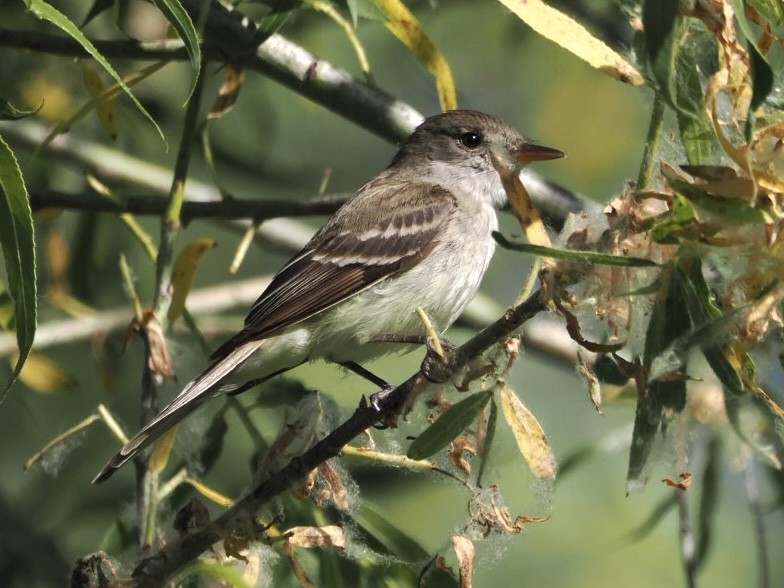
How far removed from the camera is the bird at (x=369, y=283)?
3.48 meters

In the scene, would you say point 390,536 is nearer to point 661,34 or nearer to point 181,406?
point 181,406

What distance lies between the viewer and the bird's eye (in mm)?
4352

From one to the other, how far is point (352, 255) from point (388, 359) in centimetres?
181

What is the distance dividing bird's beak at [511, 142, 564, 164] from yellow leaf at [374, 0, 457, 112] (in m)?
0.50

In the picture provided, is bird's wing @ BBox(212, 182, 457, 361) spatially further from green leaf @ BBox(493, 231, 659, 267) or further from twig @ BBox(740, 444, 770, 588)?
green leaf @ BBox(493, 231, 659, 267)

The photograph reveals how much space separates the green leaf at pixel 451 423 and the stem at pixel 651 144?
51 centimetres

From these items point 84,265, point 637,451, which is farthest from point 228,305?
point 637,451

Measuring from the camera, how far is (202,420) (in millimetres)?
3395

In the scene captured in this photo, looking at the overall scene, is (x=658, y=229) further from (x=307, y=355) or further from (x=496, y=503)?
(x=307, y=355)

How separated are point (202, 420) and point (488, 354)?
1.42 meters

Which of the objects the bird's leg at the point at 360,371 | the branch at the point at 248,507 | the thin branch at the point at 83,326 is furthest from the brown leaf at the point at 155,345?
the thin branch at the point at 83,326

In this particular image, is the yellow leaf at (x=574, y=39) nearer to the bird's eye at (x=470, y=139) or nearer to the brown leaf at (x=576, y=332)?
the brown leaf at (x=576, y=332)

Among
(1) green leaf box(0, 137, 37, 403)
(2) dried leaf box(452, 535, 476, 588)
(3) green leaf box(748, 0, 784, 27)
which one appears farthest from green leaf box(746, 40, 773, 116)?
(1) green leaf box(0, 137, 37, 403)

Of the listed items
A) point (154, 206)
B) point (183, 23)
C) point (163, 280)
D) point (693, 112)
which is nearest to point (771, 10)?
point (693, 112)
